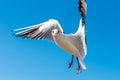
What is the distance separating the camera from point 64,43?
4395 millimetres

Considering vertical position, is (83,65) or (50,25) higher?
(50,25)

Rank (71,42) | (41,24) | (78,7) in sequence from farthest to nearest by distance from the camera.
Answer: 1. (41,24)
2. (78,7)
3. (71,42)

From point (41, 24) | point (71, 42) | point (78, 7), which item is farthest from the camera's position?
point (41, 24)

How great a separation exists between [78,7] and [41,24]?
87 cm

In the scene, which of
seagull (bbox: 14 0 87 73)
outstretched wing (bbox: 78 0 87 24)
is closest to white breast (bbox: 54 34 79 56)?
seagull (bbox: 14 0 87 73)

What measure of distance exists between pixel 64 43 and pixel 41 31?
111 centimetres

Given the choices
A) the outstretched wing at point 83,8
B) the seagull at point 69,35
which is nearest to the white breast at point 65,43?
the seagull at point 69,35

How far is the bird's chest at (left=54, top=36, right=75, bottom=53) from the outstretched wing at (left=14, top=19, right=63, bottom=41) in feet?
1.92

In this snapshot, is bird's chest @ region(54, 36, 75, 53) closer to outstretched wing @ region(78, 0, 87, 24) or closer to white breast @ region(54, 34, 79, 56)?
white breast @ region(54, 34, 79, 56)

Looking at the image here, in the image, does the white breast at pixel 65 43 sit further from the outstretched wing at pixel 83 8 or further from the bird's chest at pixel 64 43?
the outstretched wing at pixel 83 8

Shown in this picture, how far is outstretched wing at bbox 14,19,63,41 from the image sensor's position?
16.7ft

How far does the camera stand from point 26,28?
5.30 metres

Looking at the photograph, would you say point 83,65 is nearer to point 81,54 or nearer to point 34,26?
point 81,54

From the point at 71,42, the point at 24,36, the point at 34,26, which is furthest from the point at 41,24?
the point at 71,42
